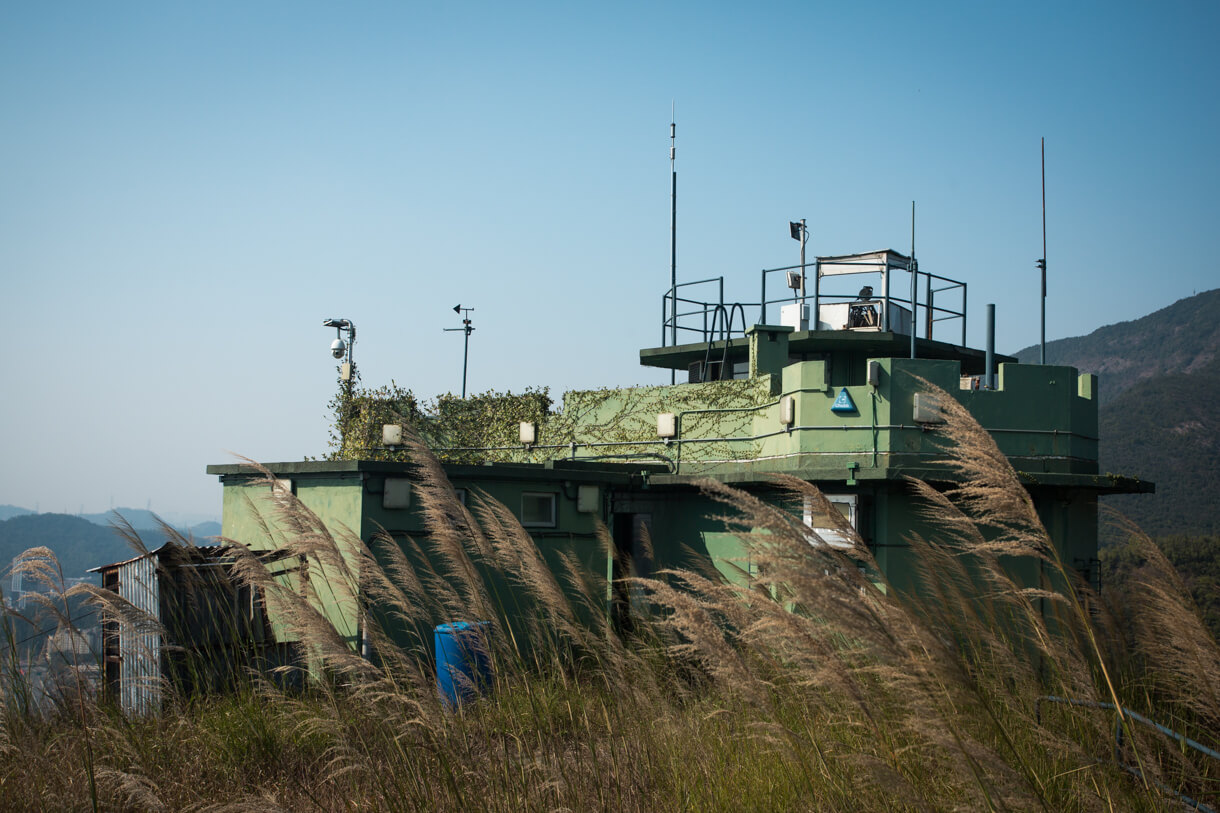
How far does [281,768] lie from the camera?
5.73m

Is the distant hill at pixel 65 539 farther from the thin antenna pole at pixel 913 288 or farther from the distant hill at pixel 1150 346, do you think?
the distant hill at pixel 1150 346

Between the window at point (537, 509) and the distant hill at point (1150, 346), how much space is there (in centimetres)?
11817

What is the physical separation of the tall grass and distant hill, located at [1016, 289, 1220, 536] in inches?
2256

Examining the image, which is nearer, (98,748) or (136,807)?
(136,807)

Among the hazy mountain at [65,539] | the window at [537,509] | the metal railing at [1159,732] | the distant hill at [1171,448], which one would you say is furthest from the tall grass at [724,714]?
the hazy mountain at [65,539]

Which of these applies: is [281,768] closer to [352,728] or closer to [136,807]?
[136,807]

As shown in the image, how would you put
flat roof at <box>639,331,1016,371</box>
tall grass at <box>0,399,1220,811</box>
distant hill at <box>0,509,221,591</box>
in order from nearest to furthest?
tall grass at <box>0,399,1220,811</box> → flat roof at <box>639,331,1016,371</box> → distant hill at <box>0,509,221,591</box>

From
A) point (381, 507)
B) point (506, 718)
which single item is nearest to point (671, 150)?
point (381, 507)

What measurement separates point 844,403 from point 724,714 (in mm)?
9489

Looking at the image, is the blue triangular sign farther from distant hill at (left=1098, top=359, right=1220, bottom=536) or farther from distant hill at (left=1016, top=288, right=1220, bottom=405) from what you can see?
distant hill at (left=1016, top=288, right=1220, bottom=405)

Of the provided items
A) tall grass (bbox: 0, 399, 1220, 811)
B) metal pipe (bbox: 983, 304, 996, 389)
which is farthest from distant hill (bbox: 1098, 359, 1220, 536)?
tall grass (bbox: 0, 399, 1220, 811)

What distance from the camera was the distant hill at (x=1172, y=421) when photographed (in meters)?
77.0

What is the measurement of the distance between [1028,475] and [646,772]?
34.2 ft

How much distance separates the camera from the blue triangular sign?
46.6 ft
